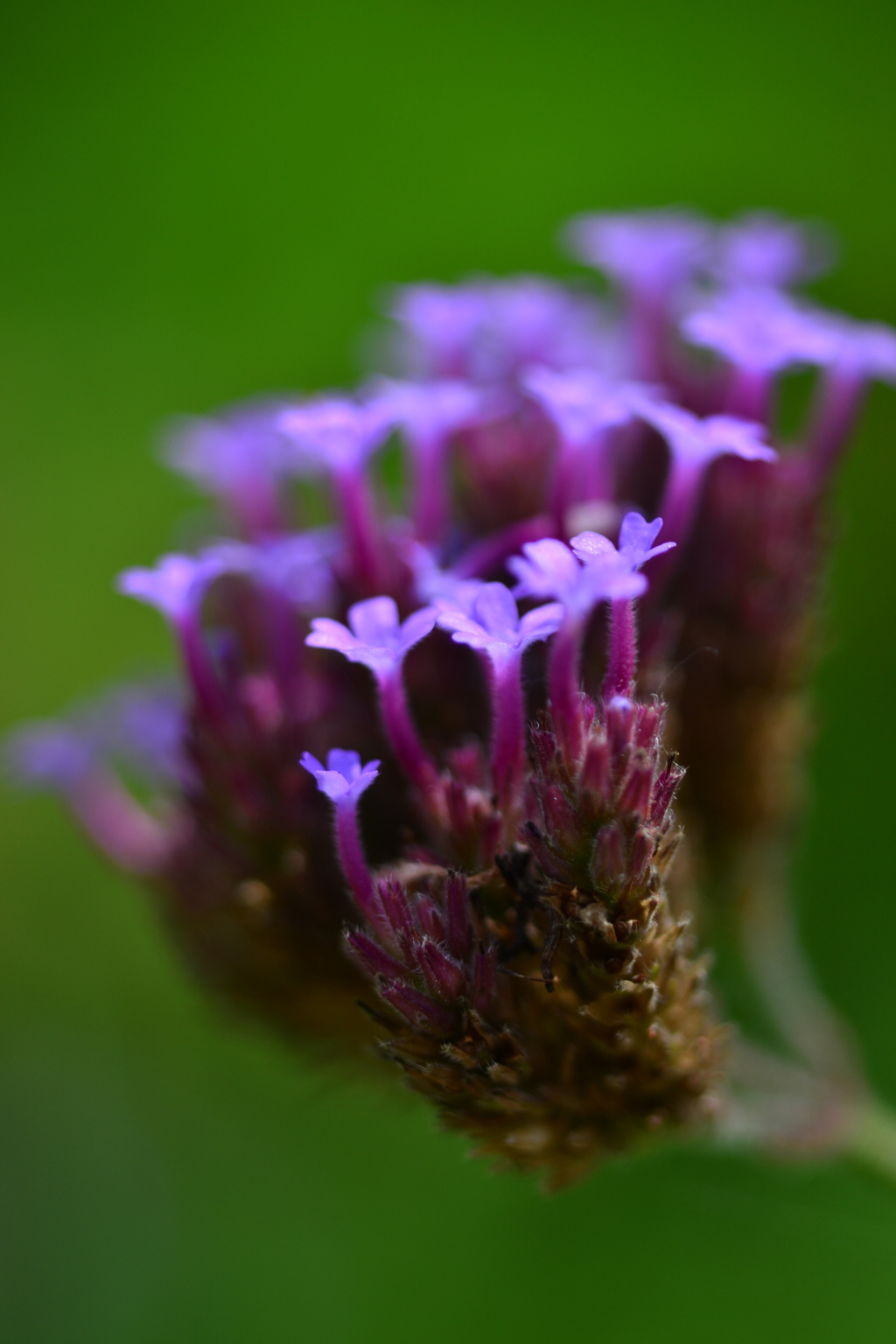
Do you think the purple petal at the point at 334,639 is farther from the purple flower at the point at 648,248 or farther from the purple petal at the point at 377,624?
the purple flower at the point at 648,248

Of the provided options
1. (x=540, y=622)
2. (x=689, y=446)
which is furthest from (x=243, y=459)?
(x=540, y=622)

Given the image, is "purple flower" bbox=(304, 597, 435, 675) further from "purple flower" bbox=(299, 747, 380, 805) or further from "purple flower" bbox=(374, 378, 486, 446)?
"purple flower" bbox=(374, 378, 486, 446)

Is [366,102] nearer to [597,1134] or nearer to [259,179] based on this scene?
[259,179]

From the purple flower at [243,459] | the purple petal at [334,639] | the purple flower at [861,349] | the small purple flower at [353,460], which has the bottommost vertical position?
the purple petal at [334,639]

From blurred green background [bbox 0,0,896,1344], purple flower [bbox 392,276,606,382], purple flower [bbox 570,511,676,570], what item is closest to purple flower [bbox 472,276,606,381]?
purple flower [bbox 392,276,606,382]

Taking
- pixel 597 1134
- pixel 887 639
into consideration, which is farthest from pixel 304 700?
pixel 887 639

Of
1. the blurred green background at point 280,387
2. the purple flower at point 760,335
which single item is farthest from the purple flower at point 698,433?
the blurred green background at point 280,387

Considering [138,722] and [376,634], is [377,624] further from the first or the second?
[138,722]
